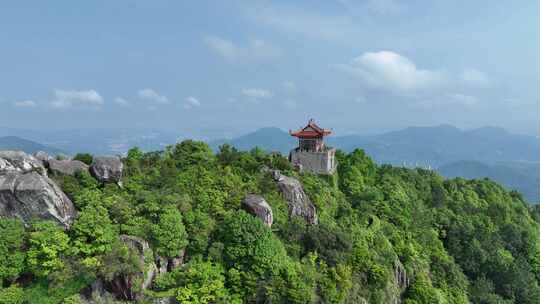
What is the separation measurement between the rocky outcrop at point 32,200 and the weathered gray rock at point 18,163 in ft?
3.17

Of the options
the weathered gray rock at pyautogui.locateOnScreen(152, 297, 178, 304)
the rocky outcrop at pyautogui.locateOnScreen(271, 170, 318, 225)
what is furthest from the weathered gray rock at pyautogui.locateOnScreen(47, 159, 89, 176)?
the rocky outcrop at pyautogui.locateOnScreen(271, 170, 318, 225)

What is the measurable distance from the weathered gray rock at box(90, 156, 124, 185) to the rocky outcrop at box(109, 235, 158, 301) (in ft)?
19.2

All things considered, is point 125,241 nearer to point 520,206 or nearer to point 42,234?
point 42,234

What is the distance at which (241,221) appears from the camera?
20953 mm

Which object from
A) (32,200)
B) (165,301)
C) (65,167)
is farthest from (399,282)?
(65,167)

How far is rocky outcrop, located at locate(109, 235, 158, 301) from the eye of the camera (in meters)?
18.2

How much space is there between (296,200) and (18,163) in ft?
62.0

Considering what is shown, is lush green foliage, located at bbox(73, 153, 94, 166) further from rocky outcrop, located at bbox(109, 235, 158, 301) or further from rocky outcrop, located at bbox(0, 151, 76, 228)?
rocky outcrop, located at bbox(109, 235, 158, 301)

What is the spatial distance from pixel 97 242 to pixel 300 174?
19.4 metres

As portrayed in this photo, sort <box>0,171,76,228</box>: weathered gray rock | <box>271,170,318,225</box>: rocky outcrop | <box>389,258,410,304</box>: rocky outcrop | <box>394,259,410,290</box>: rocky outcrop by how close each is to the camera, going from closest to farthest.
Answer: <box>0,171,76,228</box>: weathered gray rock, <box>389,258,410,304</box>: rocky outcrop, <box>271,170,318,225</box>: rocky outcrop, <box>394,259,410,290</box>: rocky outcrop

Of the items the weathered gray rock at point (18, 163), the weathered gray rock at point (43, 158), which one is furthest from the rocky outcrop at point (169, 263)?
the weathered gray rock at point (43, 158)

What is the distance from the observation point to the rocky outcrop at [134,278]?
1816 cm

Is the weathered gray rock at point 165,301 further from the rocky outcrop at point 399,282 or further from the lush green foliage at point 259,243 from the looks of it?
the rocky outcrop at point 399,282

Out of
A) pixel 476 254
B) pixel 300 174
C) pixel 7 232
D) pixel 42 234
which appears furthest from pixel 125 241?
pixel 476 254
